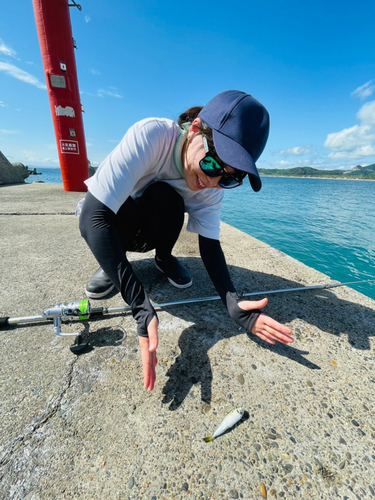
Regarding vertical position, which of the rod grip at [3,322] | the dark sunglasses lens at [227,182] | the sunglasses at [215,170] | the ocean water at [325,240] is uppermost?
the sunglasses at [215,170]

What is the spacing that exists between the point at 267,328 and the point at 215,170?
892mm

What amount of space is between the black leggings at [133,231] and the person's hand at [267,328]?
1.84 feet

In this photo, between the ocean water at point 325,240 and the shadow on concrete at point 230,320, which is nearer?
the shadow on concrete at point 230,320

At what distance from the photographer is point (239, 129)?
108 centimetres

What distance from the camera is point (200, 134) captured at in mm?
1230

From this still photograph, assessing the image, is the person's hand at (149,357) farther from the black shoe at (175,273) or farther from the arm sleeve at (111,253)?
the black shoe at (175,273)

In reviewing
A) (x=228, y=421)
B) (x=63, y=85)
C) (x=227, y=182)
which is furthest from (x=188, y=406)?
(x=63, y=85)

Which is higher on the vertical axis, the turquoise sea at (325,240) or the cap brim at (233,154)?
the cap brim at (233,154)

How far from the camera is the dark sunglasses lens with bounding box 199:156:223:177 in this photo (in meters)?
1.18

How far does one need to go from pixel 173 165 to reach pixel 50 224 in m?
2.61

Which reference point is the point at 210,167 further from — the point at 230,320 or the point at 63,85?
the point at 63,85

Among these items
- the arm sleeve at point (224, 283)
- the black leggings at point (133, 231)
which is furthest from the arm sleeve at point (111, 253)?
the arm sleeve at point (224, 283)

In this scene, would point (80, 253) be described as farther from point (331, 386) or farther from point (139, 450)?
point (331, 386)

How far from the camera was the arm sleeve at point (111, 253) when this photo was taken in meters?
1.18
